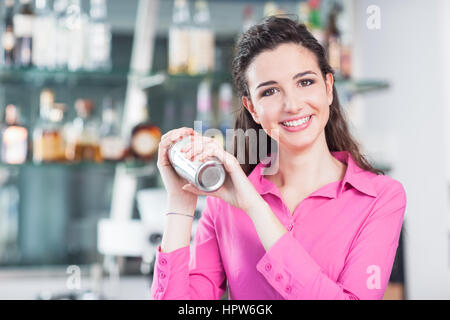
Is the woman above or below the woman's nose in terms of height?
below

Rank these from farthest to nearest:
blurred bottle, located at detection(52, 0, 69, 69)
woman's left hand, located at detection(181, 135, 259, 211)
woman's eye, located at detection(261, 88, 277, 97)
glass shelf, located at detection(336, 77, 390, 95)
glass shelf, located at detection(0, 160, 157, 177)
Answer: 1. glass shelf, located at detection(336, 77, 390, 95)
2. blurred bottle, located at detection(52, 0, 69, 69)
3. glass shelf, located at detection(0, 160, 157, 177)
4. woman's eye, located at detection(261, 88, 277, 97)
5. woman's left hand, located at detection(181, 135, 259, 211)

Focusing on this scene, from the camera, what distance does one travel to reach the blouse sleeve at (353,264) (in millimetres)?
697

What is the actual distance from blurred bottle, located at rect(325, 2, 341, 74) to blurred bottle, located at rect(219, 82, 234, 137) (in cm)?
37

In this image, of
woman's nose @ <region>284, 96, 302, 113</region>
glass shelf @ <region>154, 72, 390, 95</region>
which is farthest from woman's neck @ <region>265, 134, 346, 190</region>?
glass shelf @ <region>154, 72, 390, 95</region>

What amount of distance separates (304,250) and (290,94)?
22 cm

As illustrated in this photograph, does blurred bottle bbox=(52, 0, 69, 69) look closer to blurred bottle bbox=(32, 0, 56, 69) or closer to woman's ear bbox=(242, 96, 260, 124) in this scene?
blurred bottle bbox=(32, 0, 56, 69)

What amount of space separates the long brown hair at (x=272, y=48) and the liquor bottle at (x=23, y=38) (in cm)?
97

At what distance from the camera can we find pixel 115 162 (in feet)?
5.52

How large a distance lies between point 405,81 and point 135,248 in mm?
1178

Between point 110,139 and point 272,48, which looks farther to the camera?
point 110,139

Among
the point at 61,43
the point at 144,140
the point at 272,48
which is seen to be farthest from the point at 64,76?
the point at 272,48

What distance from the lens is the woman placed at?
2.34 feet

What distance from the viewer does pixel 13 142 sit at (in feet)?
5.42

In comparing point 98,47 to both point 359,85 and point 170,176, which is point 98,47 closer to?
point 359,85
